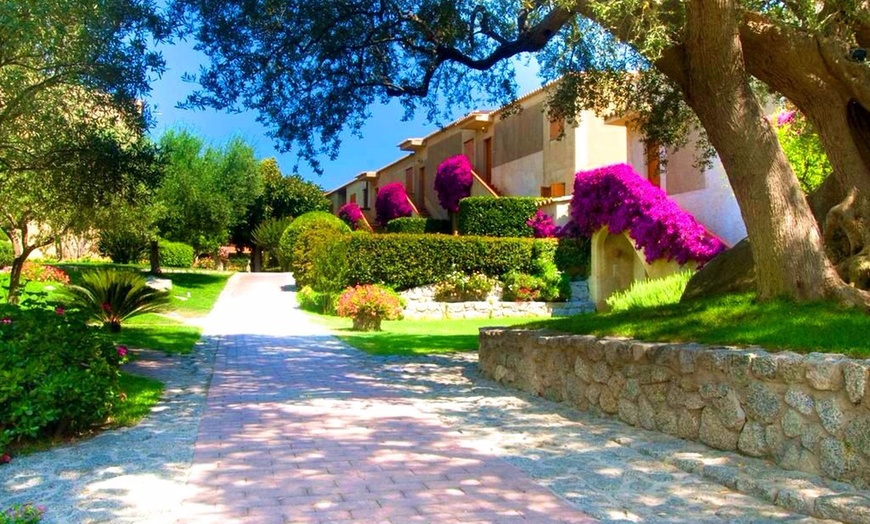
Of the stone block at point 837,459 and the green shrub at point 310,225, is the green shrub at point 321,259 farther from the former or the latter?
the stone block at point 837,459

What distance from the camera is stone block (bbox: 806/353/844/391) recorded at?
4387 mm

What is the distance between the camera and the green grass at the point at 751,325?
17.0ft

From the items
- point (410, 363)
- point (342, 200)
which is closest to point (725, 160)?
point (410, 363)

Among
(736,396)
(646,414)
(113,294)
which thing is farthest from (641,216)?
(736,396)

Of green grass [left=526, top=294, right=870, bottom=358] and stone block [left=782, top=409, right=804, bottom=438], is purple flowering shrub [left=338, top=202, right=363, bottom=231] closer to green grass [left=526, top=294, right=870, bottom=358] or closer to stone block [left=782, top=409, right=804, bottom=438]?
green grass [left=526, top=294, right=870, bottom=358]

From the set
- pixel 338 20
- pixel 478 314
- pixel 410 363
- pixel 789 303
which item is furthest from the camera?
pixel 478 314

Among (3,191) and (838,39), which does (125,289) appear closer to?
(3,191)

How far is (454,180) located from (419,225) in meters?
2.74

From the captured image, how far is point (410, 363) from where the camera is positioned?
11.1 metres

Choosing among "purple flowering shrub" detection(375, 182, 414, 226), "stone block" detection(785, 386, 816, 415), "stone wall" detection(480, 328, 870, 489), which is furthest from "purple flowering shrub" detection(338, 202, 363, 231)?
"stone block" detection(785, 386, 816, 415)

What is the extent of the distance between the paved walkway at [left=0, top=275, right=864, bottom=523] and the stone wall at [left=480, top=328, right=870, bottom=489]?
0.19 m

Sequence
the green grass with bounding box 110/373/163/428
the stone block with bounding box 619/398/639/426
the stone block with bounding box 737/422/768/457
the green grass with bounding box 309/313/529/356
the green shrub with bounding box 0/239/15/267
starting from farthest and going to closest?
the green shrub with bounding box 0/239/15/267 → the green grass with bounding box 309/313/529/356 → the green grass with bounding box 110/373/163/428 → the stone block with bounding box 619/398/639/426 → the stone block with bounding box 737/422/768/457

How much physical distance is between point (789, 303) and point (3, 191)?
1223 cm

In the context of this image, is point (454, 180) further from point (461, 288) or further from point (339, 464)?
point (339, 464)
